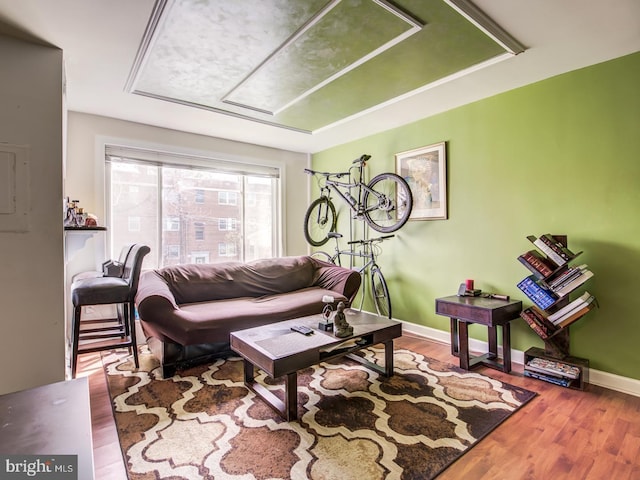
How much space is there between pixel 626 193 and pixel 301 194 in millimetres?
3709

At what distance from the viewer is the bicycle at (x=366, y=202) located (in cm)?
371

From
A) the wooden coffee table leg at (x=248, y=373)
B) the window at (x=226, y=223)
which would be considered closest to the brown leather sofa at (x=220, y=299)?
the wooden coffee table leg at (x=248, y=373)

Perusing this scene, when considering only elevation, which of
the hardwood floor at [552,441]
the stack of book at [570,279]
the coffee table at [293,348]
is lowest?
the hardwood floor at [552,441]

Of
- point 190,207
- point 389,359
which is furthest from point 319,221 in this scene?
point 389,359

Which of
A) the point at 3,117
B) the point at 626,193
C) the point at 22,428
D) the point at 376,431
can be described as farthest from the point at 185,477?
the point at 626,193

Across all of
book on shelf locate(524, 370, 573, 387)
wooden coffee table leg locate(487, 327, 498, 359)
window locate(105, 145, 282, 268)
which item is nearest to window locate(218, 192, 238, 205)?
window locate(105, 145, 282, 268)

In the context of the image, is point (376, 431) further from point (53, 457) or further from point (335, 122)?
point (335, 122)

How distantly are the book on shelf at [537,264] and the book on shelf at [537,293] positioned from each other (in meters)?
0.08

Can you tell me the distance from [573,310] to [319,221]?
3127mm

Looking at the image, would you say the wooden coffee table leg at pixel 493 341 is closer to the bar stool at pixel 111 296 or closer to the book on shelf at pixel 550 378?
the book on shelf at pixel 550 378

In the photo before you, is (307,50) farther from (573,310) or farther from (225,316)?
(573,310)

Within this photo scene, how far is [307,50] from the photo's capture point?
2.23 meters

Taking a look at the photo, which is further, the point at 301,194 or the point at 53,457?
the point at 301,194

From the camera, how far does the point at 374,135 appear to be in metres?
4.12
